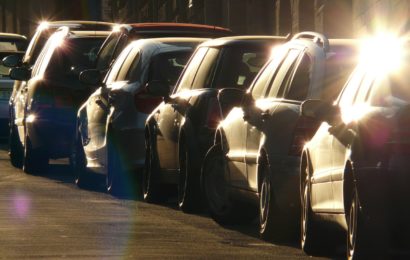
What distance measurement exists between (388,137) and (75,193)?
8469 mm

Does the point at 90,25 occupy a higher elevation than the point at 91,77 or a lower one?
lower

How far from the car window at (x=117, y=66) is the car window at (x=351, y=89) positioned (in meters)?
7.04

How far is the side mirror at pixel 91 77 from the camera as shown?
19234 millimetres

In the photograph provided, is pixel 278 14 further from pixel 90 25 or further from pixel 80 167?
pixel 80 167

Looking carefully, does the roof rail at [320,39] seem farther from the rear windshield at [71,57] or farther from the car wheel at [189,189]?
the rear windshield at [71,57]

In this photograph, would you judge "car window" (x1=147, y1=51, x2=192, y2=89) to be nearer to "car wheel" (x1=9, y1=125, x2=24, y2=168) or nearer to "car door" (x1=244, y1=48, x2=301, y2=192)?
"car door" (x1=244, y1=48, x2=301, y2=192)

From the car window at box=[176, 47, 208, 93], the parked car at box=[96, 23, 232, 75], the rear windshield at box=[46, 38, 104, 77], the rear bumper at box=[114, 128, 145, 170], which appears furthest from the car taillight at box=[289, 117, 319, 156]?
the rear windshield at box=[46, 38, 104, 77]

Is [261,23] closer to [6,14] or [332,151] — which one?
[332,151]

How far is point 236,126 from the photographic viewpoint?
14.1m

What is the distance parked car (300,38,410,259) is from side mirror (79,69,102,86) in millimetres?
7512

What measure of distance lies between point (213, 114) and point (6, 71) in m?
16.3

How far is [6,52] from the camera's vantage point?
31.5 m

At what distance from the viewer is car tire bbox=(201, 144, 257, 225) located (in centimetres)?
1430

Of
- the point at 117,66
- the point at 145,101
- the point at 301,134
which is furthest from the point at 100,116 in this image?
the point at 301,134
